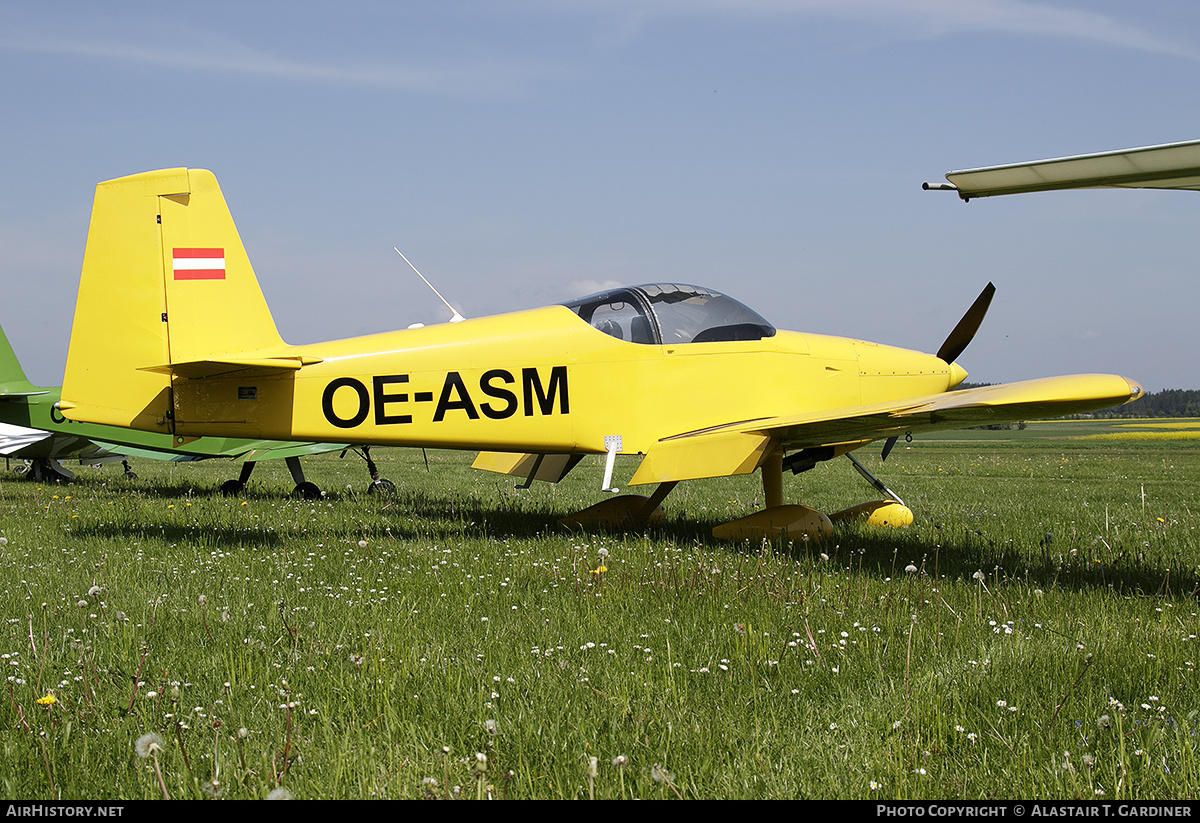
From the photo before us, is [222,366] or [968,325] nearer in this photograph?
[222,366]

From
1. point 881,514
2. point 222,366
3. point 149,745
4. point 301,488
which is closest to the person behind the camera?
point 149,745

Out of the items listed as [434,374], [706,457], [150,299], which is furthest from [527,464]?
[150,299]

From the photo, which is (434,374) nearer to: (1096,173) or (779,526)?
(779,526)

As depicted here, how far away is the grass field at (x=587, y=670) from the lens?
2375 millimetres

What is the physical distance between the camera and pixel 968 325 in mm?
9062

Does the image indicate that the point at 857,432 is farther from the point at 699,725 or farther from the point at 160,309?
the point at 160,309

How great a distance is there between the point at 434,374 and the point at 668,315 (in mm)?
2192

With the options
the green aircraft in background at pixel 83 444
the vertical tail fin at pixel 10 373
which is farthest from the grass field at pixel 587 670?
the vertical tail fin at pixel 10 373

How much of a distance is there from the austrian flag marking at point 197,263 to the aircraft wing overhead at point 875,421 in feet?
12.9

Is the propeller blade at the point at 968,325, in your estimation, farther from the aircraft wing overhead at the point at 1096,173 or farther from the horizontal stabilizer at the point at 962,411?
the aircraft wing overhead at the point at 1096,173

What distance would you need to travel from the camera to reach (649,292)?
7500mm

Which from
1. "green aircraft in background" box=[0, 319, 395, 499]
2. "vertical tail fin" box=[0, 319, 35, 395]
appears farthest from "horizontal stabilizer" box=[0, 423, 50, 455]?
"vertical tail fin" box=[0, 319, 35, 395]

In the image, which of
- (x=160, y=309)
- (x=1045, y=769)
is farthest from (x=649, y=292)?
(x=1045, y=769)

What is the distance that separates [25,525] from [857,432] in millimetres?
7636
